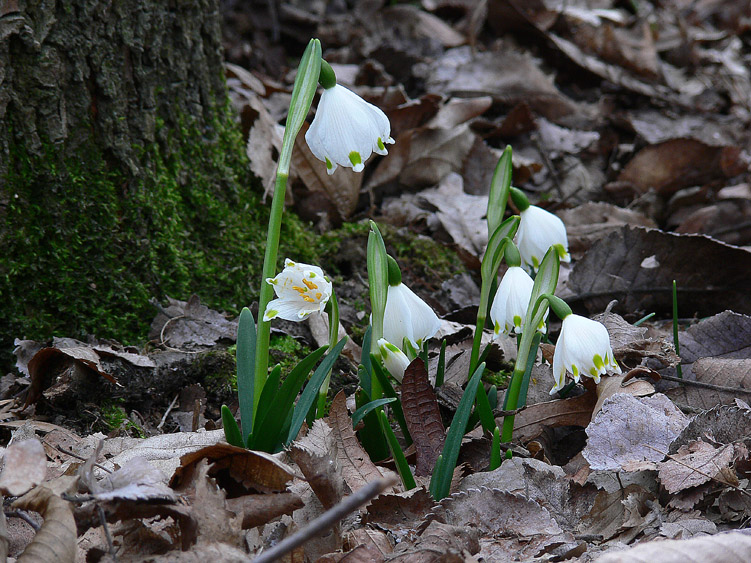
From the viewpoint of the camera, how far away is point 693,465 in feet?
Answer: 4.59

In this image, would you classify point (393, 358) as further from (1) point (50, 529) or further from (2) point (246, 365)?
(1) point (50, 529)

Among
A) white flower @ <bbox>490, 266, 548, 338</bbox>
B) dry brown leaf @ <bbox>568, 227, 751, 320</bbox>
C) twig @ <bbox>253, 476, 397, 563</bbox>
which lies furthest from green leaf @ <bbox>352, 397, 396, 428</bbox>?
dry brown leaf @ <bbox>568, 227, 751, 320</bbox>

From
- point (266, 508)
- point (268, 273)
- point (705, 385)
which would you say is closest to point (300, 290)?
point (268, 273)

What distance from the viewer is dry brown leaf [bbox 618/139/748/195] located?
3.27 m

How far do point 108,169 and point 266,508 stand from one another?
1.21 meters

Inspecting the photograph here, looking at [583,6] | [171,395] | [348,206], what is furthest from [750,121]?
[171,395]

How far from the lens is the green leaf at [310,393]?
142 cm

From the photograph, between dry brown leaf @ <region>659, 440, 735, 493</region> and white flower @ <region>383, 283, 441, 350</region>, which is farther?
white flower @ <region>383, 283, 441, 350</region>

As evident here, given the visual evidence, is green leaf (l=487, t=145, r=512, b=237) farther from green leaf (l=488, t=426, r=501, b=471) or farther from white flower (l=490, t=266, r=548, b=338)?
green leaf (l=488, t=426, r=501, b=471)

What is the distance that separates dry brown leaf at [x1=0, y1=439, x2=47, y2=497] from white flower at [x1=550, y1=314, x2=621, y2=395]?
1004mm

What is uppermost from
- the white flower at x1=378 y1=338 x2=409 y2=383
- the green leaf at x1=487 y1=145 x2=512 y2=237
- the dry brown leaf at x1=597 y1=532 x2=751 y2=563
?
the green leaf at x1=487 y1=145 x2=512 y2=237

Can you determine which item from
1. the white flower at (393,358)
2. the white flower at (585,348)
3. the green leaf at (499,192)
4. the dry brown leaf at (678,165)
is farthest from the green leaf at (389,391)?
the dry brown leaf at (678,165)

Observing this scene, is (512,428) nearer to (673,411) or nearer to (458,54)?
(673,411)

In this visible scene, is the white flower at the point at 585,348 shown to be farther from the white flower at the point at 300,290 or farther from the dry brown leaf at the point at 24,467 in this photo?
the dry brown leaf at the point at 24,467
